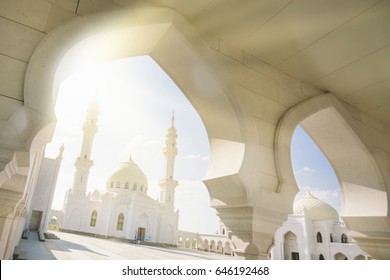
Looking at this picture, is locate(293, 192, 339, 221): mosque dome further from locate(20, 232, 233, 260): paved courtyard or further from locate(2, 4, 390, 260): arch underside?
locate(2, 4, 390, 260): arch underside

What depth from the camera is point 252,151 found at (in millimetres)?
2510

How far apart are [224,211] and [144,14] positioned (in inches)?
73.0

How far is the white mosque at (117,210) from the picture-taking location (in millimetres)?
30781

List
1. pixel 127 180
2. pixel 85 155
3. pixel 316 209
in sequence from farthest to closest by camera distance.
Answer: pixel 127 180
pixel 85 155
pixel 316 209

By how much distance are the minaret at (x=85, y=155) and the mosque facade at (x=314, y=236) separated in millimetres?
22052

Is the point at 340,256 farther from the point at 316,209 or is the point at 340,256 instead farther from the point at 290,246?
the point at 316,209

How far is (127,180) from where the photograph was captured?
3650 centimetres

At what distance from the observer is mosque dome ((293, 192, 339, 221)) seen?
29298 millimetres

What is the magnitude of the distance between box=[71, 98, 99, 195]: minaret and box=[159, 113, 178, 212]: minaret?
28.9ft

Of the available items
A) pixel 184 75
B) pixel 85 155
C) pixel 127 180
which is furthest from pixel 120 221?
pixel 184 75

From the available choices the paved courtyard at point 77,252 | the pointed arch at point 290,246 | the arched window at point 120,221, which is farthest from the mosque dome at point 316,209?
the arched window at point 120,221

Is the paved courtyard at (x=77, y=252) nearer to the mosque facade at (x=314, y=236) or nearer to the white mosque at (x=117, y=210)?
the white mosque at (x=117, y=210)

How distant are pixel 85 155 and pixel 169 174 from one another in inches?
410
